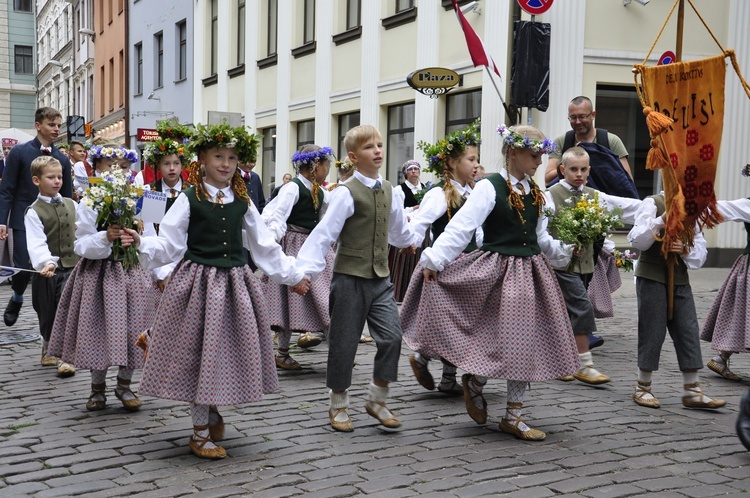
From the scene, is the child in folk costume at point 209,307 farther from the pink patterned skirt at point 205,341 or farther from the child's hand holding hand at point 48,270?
the child's hand holding hand at point 48,270

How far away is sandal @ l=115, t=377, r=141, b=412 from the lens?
6.16 metres

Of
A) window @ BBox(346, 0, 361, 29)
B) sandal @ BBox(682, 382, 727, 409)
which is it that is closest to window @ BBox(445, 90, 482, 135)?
window @ BBox(346, 0, 361, 29)

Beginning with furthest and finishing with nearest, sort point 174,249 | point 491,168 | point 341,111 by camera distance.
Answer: point 341,111 < point 491,168 < point 174,249

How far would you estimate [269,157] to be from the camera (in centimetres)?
2525

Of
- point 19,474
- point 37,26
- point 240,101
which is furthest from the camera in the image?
point 37,26

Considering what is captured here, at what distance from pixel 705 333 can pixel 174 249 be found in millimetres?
4687

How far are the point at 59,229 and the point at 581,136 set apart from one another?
455cm

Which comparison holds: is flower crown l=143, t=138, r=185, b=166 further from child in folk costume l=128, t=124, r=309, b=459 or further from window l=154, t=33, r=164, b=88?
window l=154, t=33, r=164, b=88

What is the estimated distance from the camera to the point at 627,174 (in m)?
8.26

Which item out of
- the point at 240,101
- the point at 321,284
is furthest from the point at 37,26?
the point at 321,284

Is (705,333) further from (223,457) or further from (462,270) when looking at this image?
(223,457)

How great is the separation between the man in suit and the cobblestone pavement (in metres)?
2.53

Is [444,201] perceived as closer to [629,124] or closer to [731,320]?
[731,320]

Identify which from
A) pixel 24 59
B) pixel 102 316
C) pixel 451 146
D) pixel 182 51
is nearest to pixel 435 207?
pixel 451 146
